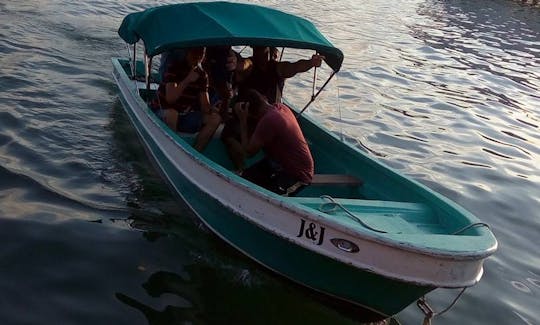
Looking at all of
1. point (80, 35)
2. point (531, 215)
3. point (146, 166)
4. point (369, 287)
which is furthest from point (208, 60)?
point (80, 35)

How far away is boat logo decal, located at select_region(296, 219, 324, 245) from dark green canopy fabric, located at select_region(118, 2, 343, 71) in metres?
2.49

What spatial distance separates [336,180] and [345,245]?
6.35 feet

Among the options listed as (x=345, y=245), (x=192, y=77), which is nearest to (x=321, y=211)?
(x=345, y=245)

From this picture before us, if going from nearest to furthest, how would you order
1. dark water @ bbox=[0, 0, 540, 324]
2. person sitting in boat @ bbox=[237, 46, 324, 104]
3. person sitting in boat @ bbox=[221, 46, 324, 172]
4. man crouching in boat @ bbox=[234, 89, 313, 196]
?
1. dark water @ bbox=[0, 0, 540, 324]
2. man crouching in boat @ bbox=[234, 89, 313, 196]
3. person sitting in boat @ bbox=[221, 46, 324, 172]
4. person sitting in boat @ bbox=[237, 46, 324, 104]

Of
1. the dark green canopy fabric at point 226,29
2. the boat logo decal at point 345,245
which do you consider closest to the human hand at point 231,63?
the dark green canopy fabric at point 226,29

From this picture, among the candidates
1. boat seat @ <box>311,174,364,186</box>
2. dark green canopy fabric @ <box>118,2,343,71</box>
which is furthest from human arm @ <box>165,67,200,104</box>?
boat seat @ <box>311,174,364,186</box>

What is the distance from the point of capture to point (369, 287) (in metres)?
5.16

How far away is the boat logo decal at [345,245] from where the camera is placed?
492cm

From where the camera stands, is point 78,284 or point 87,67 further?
point 87,67

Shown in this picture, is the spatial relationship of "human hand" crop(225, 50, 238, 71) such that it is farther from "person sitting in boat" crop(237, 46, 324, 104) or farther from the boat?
the boat

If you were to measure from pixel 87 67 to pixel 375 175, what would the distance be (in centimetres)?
838

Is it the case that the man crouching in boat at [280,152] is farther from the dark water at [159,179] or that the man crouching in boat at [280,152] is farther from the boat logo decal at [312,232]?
the boat logo decal at [312,232]

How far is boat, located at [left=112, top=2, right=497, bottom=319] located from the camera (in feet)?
15.9

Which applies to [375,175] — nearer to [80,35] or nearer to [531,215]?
[531,215]
